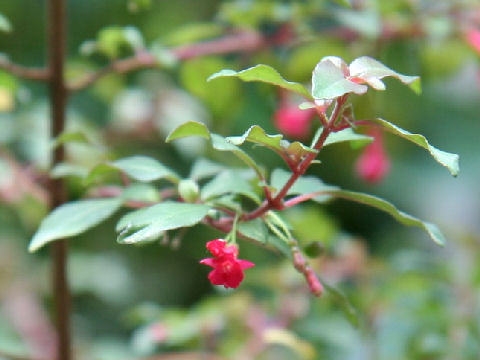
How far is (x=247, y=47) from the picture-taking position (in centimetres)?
80

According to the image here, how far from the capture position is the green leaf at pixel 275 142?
35 cm

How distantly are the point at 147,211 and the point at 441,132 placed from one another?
1.38m

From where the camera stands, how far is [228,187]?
427mm

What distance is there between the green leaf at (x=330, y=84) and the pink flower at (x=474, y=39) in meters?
0.47

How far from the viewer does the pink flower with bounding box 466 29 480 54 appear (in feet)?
2.49

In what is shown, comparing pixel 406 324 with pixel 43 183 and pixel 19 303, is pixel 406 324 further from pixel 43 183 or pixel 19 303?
pixel 19 303

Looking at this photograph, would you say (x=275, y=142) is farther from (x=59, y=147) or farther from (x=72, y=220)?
(x=59, y=147)

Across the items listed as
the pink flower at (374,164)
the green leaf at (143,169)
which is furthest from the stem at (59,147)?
the pink flower at (374,164)

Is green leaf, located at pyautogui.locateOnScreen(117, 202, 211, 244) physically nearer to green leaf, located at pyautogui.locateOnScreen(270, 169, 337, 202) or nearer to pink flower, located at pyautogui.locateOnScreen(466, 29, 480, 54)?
green leaf, located at pyautogui.locateOnScreen(270, 169, 337, 202)

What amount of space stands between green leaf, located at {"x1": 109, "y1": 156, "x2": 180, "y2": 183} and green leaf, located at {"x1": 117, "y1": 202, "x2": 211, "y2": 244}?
5cm

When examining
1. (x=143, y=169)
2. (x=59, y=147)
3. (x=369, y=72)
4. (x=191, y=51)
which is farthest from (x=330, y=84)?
(x=191, y=51)

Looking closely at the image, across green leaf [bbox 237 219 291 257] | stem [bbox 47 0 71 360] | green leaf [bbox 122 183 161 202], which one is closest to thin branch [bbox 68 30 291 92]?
stem [bbox 47 0 71 360]

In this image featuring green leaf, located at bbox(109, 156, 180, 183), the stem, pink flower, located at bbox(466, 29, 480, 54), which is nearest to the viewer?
green leaf, located at bbox(109, 156, 180, 183)

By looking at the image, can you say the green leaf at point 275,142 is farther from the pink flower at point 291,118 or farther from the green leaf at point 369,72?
the pink flower at point 291,118
